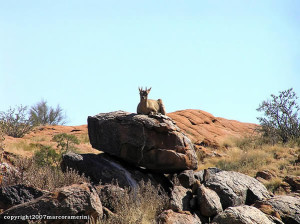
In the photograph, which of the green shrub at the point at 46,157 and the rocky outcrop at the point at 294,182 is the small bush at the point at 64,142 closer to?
the green shrub at the point at 46,157

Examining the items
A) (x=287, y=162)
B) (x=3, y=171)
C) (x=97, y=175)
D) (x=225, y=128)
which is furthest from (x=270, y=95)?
(x=3, y=171)

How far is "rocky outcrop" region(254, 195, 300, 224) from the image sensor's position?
433 inches

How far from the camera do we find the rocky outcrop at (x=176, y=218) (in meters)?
8.90

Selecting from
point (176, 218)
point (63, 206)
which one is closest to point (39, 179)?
point (63, 206)

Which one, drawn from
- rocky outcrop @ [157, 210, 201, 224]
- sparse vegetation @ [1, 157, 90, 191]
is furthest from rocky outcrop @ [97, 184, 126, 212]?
rocky outcrop @ [157, 210, 201, 224]

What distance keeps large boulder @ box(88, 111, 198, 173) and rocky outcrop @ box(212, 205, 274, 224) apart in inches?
130

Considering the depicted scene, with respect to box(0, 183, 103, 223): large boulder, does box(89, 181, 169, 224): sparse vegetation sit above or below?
below

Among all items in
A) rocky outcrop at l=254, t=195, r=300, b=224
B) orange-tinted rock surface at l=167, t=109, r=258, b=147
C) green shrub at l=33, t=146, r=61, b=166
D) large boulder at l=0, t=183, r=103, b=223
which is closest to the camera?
large boulder at l=0, t=183, r=103, b=223

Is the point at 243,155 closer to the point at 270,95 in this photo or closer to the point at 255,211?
the point at 270,95

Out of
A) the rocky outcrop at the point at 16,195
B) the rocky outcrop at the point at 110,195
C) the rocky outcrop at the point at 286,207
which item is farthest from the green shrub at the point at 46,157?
the rocky outcrop at the point at 286,207

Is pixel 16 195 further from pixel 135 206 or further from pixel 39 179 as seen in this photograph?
pixel 135 206

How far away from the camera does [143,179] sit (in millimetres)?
12555

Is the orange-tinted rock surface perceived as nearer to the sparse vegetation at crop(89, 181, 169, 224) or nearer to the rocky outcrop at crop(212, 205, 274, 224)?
the sparse vegetation at crop(89, 181, 169, 224)

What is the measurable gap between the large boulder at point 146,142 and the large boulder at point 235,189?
1313 mm
